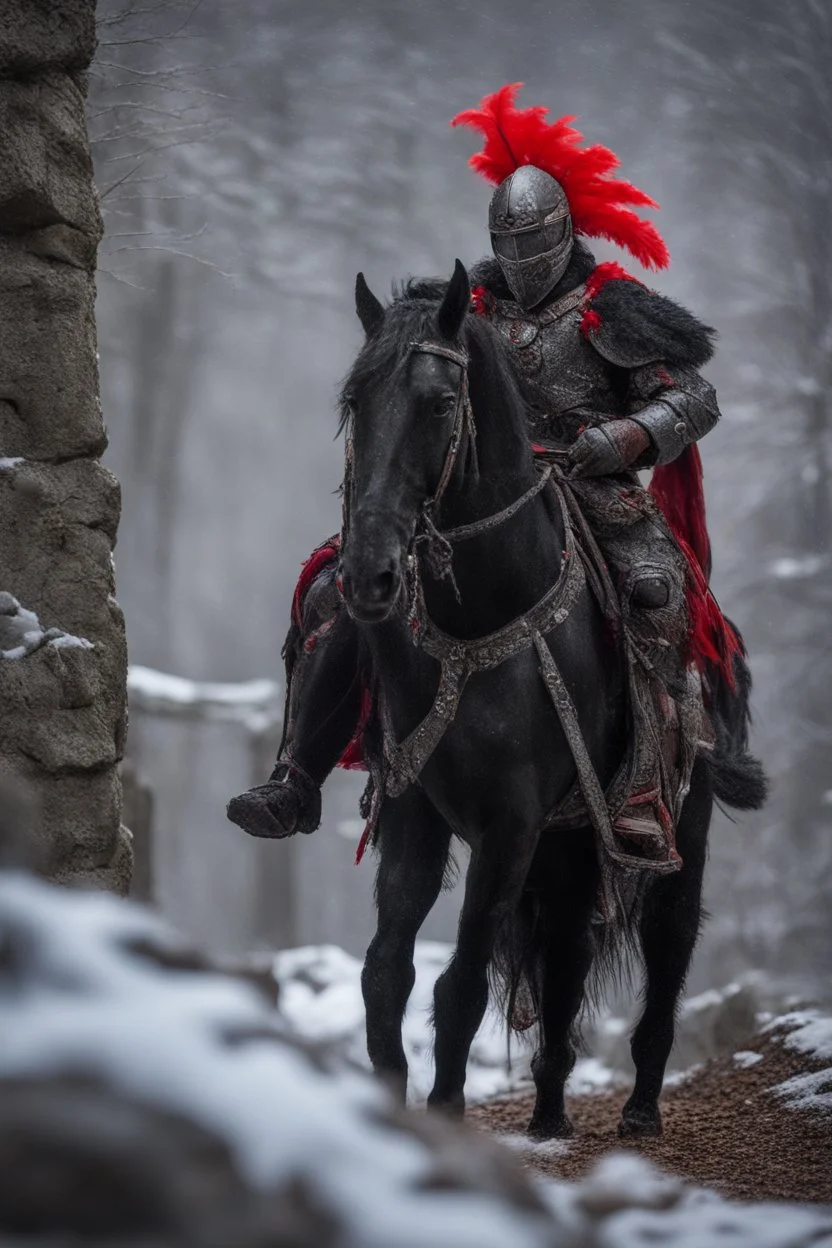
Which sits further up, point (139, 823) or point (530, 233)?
point (530, 233)

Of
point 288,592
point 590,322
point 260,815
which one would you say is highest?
point 288,592

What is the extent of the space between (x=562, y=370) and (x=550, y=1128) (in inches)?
97.4

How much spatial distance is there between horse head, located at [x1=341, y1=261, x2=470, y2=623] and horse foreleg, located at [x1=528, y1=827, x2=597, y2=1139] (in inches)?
49.9

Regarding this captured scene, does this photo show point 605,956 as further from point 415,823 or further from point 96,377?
point 96,377

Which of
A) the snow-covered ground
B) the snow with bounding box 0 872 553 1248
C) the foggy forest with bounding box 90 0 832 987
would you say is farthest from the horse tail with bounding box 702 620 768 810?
the foggy forest with bounding box 90 0 832 987

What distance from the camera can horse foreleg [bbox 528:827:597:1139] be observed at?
13.7ft

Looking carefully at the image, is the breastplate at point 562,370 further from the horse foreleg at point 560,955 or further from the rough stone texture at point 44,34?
the rough stone texture at point 44,34

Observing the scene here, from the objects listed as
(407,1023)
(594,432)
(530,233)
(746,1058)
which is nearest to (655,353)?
(594,432)

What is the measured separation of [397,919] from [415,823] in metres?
0.26

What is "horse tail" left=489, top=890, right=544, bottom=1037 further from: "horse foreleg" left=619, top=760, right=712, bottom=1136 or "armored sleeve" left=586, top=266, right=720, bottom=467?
"armored sleeve" left=586, top=266, right=720, bottom=467

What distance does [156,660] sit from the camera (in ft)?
97.2

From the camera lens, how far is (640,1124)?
4824 mm

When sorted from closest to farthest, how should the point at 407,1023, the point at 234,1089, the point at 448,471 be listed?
the point at 234,1089 → the point at 448,471 → the point at 407,1023

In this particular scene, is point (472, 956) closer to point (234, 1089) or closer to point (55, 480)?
point (55, 480)
